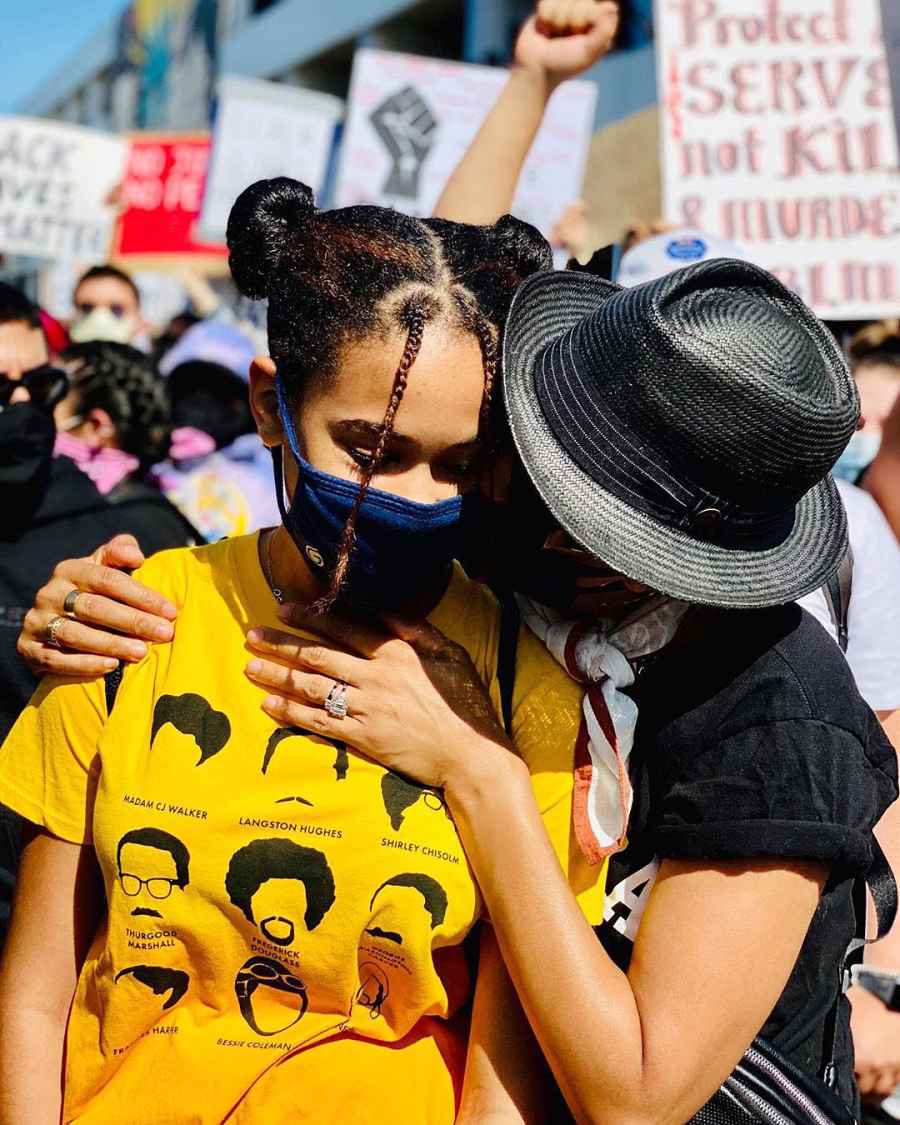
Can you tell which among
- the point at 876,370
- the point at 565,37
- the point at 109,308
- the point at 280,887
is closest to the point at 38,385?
the point at 565,37

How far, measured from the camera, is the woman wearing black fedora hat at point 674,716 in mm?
1609

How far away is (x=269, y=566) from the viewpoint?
78.4 inches

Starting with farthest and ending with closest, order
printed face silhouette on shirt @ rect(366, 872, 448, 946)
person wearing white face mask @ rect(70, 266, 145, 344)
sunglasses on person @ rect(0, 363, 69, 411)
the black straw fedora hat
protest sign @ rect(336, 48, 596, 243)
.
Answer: person wearing white face mask @ rect(70, 266, 145, 344), protest sign @ rect(336, 48, 596, 243), sunglasses on person @ rect(0, 363, 69, 411), printed face silhouette on shirt @ rect(366, 872, 448, 946), the black straw fedora hat

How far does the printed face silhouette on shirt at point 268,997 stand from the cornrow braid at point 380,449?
502 millimetres

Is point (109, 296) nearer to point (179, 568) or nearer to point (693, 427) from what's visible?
point (179, 568)

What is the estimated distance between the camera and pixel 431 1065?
5.85 feet

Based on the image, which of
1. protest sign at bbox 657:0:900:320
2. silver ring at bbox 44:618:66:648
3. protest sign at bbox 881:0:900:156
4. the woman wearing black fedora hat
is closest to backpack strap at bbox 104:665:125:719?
silver ring at bbox 44:618:66:648

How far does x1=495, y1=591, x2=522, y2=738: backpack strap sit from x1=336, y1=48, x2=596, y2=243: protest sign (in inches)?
219

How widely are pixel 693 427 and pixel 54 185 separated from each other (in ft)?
30.2

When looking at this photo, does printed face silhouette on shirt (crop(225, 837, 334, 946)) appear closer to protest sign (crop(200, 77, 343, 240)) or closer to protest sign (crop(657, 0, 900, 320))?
protest sign (crop(657, 0, 900, 320))

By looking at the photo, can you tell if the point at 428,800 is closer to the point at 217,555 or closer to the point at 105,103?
the point at 217,555

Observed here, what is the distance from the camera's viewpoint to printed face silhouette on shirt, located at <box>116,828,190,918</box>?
1728 mm

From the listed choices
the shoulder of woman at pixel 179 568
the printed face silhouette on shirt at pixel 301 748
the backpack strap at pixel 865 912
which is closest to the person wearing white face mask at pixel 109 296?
the shoulder of woman at pixel 179 568

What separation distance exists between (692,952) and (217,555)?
0.94 meters
